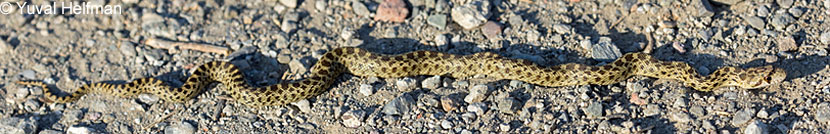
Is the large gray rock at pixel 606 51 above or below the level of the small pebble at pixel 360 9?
below

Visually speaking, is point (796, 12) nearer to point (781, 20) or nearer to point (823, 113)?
point (781, 20)

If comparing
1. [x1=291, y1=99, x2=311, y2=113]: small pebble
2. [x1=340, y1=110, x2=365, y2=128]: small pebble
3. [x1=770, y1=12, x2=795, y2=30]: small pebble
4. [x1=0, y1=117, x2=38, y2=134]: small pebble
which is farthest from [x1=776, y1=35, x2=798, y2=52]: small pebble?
[x1=0, y1=117, x2=38, y2=134]: small pebble

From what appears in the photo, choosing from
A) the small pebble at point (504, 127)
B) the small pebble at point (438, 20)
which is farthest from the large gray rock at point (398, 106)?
the small pebble at point (438, 20)

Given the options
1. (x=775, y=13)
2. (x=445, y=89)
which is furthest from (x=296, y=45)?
(x=775, y=13)

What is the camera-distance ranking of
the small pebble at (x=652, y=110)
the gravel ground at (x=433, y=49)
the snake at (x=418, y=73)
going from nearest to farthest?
the small pebble at (x=652, y=110) < the gravel ground at (x=433, y=49) < the snake at (x=418, y=73)

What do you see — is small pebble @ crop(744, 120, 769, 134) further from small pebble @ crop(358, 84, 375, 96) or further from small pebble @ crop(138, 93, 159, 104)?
small pebble @ crop(138, 93, 159, 104)

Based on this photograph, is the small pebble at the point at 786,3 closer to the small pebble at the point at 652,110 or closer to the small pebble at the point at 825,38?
the small pebble at the point at 825,38

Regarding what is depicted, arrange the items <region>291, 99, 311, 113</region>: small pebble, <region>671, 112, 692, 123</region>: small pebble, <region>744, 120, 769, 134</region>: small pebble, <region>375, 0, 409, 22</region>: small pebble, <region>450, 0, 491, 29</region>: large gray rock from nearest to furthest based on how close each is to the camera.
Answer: <region>744, 120, 769, 134</region>: small pebble, <region>671, 112, 692, 123</region>: small pebble, <region>291, 99, 311, 113</region>: small pebble, <region>450, 0, 491, 29</region>: large gray rock, <region>375, 0, 409, 22</region>: small pebble

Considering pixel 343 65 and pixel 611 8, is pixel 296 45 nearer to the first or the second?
pixel 343 65
